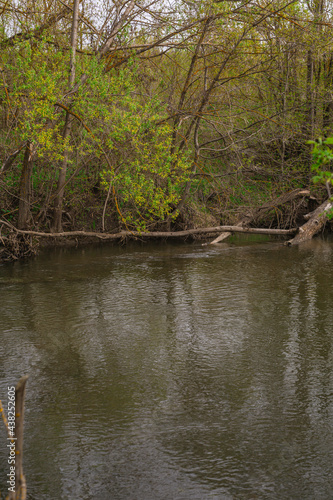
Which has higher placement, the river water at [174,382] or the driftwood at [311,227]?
the driftwood at [311,227]

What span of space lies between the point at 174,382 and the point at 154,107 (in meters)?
8.90

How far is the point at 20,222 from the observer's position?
1434 cm

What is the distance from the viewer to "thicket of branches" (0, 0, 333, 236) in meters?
12.9

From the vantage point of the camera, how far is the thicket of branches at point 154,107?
12.9 meters

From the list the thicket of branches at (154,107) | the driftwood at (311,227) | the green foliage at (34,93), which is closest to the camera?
the green foliage at (34,93)

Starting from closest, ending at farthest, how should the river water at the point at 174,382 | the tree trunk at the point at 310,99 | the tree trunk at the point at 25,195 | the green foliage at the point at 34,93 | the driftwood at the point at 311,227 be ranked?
the river water at the point at 174,382
the green foliage at the point at 34,93
the tree trunk at the point at 25,195
the driftwood at the point at 311,227
the tree trunk at the point at 310,99

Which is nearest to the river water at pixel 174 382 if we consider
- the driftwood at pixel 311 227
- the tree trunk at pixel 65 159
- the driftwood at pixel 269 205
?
the tree trunk at pixel 65 159

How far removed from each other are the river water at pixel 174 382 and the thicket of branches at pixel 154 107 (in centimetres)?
344

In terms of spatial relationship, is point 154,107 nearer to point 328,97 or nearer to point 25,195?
point 25,195

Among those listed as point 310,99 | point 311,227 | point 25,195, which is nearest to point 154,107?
point 25,195

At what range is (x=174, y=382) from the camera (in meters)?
6.01

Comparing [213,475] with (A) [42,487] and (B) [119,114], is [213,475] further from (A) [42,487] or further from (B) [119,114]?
(B) [119,114]

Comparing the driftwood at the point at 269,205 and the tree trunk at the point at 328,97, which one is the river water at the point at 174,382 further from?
the tree trunk at the point at 328,97

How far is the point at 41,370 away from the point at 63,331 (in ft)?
5.26
